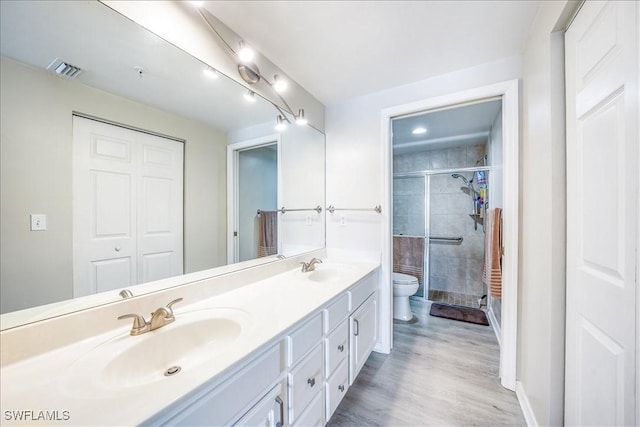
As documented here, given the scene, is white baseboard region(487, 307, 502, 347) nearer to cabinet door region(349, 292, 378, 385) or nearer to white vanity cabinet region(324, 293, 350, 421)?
cabinet door region(349, 292, 378, 385)

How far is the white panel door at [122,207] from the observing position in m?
0.90

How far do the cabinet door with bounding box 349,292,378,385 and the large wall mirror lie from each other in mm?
870

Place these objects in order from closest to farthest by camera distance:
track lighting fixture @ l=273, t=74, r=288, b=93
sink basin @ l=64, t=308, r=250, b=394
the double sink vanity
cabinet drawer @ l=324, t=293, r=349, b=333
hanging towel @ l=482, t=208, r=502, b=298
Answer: the double sink vanity → sink basin @ l=64, t=308, r=250, b=394 → cabinet drawer @ l=324, t=293, r=349, b=333 → track lighting fixture @ l=273, t=74, r=288, b=93 → hanging towel @ l=482, t=208, r=502, b=298

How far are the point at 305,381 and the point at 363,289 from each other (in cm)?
78

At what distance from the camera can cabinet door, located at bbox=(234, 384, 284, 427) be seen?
0.77 metres

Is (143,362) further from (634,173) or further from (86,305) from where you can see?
(634,173)

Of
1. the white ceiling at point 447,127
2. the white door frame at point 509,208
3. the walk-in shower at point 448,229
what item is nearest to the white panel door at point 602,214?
the white door frame at point 509,208

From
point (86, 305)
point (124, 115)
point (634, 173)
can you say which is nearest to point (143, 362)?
point (86, 305)

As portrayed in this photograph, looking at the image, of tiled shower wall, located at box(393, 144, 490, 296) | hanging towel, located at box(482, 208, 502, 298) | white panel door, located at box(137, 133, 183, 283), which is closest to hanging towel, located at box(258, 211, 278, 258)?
white panel door, located at box(137, 133, 183, 283)

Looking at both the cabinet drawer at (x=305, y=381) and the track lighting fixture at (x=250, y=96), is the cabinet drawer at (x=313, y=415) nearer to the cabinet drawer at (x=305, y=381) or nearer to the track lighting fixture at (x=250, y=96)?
the cabinet drawer at (x=305, y=381)

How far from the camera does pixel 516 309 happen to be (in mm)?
1577

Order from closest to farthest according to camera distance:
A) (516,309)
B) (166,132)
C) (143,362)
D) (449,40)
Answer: (143,362), (166,132), (449,40), (516,309)

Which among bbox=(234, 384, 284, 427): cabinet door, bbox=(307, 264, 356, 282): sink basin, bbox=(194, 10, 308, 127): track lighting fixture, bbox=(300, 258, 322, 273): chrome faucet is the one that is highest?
bbox=(194, 10, 308, 127): track lighting fixture

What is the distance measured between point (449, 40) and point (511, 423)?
228 centimetres
